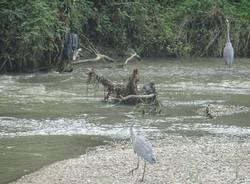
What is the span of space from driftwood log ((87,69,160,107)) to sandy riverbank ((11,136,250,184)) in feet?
10.8

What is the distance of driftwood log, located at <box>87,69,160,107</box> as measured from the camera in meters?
14.8

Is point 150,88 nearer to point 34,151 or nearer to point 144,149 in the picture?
point 34,151

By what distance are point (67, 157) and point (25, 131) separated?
2.12 meters

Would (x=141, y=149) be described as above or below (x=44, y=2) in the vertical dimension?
below

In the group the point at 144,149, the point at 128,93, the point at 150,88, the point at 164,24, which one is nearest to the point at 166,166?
the point at 144,149

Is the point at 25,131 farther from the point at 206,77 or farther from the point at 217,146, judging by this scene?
the point at 206,77

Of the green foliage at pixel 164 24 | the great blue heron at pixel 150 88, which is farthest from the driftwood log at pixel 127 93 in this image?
the green foliage at pixel 164 24

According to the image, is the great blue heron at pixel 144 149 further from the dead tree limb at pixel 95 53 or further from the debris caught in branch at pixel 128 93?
the dead tree limb at pixel 95 53

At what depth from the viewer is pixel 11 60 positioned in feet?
70.0

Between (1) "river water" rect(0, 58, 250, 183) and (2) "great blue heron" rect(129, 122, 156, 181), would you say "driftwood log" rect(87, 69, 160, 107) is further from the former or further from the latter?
(2) "great blue heron" rect(129, 122, 156, 181)

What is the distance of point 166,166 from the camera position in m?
9.54

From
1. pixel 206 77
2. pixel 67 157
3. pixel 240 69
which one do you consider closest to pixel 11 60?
pixel 206 77

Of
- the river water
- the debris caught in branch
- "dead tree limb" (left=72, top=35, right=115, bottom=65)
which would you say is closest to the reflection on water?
the river water

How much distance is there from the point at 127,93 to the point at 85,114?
140 centimetres
